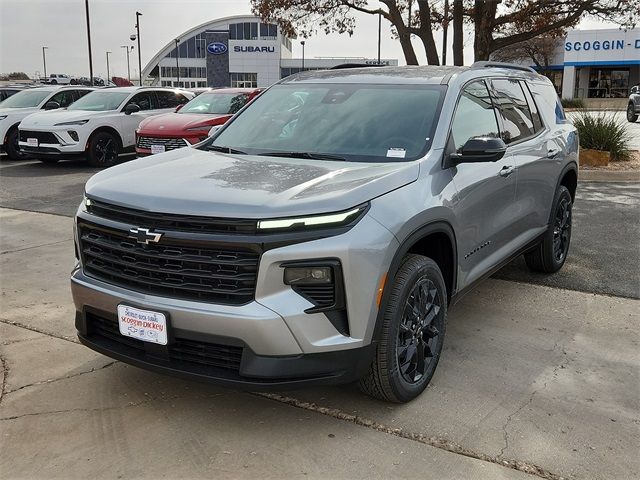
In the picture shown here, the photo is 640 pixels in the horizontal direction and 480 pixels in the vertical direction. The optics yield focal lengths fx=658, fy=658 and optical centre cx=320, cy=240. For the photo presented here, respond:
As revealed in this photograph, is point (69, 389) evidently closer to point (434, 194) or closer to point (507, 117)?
→ point (434, 194)

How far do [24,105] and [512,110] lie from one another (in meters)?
14.4

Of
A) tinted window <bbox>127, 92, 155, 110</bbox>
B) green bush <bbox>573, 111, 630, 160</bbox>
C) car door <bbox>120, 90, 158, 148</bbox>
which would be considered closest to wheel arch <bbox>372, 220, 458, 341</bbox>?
green bush <bbox>573, 111, 630, 160</bbox>

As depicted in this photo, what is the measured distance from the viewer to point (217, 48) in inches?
3607

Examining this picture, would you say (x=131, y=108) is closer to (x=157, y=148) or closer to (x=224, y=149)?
(x=157, y=148)

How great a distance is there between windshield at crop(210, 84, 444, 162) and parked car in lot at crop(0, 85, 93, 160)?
1238 cm

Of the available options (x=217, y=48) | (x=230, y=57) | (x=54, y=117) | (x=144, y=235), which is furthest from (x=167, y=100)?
(x=230, y=57)

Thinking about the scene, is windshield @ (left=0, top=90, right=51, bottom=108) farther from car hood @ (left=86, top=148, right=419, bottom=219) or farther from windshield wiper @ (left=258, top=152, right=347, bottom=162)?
windshield wiper @ (left=258, top=152, right=347, bottom=162)

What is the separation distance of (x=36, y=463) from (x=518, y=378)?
2.61 metres

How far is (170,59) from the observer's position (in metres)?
96.8

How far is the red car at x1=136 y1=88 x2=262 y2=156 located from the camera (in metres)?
11.4

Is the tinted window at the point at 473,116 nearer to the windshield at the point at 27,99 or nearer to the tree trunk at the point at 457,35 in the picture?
the tree trunk at the point at 457,35

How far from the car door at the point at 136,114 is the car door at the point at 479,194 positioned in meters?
11.0

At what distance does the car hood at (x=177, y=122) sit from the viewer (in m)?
11.5

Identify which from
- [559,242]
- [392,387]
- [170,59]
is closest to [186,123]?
[559,242]
